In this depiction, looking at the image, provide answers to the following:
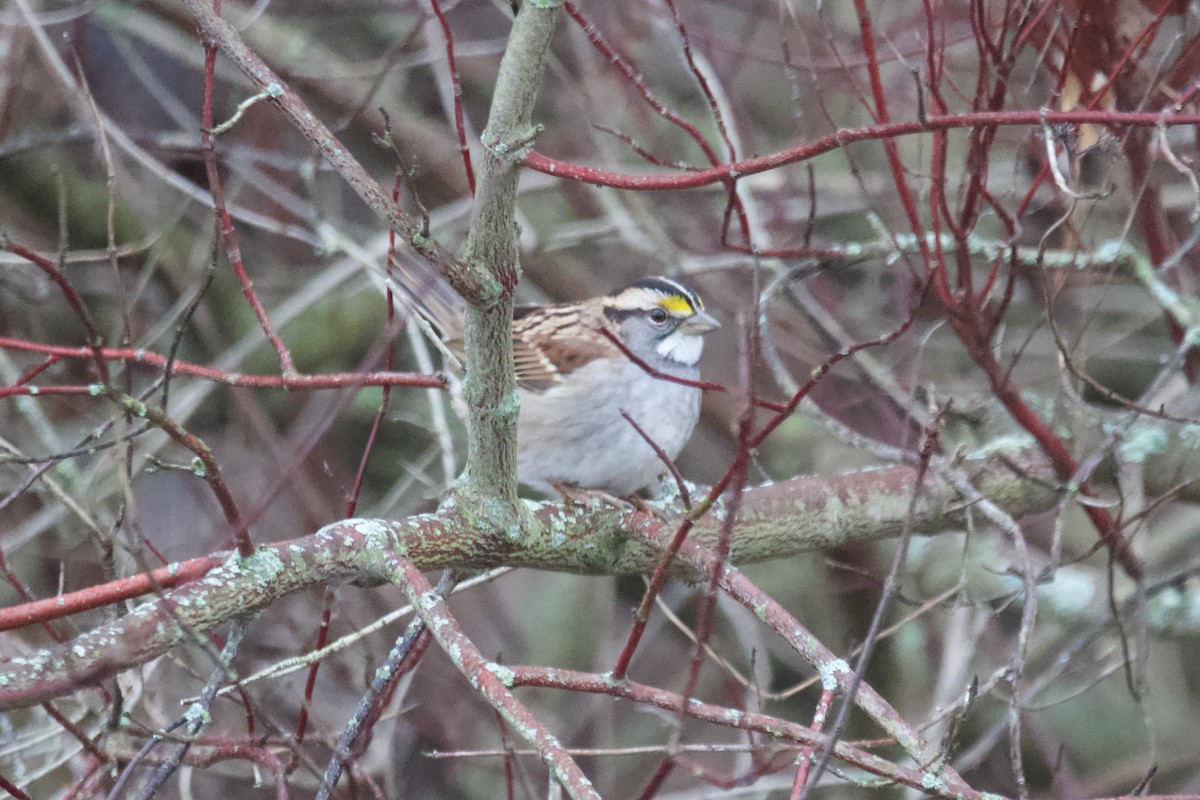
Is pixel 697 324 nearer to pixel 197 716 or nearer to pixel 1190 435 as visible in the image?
pixel 1190 435

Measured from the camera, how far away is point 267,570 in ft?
7.89

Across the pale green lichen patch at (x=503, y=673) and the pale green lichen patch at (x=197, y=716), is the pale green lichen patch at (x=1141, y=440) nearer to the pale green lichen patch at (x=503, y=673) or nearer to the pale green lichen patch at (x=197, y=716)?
the pale green lichen patch at (x=503, y=673)

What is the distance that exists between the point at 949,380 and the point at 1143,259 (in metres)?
1.53

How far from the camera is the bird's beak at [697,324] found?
14.2 feet

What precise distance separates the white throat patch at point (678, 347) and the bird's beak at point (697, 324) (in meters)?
0.04

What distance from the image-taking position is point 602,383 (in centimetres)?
419

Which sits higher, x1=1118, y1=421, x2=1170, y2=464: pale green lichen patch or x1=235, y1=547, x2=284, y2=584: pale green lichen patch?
x1=1118, y1=421, x2=1170, y2=464: pale green lichen patch

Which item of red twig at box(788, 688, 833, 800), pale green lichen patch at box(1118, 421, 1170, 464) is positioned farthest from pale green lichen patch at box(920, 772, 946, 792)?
pale green lichen patch at box(1118, 421, 1170, 464)

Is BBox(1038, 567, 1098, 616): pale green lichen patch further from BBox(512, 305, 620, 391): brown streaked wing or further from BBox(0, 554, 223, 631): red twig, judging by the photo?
→ BBox(0, 554, 223, 631): red twig

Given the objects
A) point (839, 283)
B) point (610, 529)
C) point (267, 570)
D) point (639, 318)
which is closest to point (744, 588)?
point (610, 529)

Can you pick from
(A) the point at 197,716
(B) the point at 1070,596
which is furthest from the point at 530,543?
(B) the point at 1070,596

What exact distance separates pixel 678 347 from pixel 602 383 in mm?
378

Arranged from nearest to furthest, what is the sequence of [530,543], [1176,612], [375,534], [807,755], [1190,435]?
[807,755], [375,534], [530,543], [1190,435], [1176,612]

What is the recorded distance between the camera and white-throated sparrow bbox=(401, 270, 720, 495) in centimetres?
396
